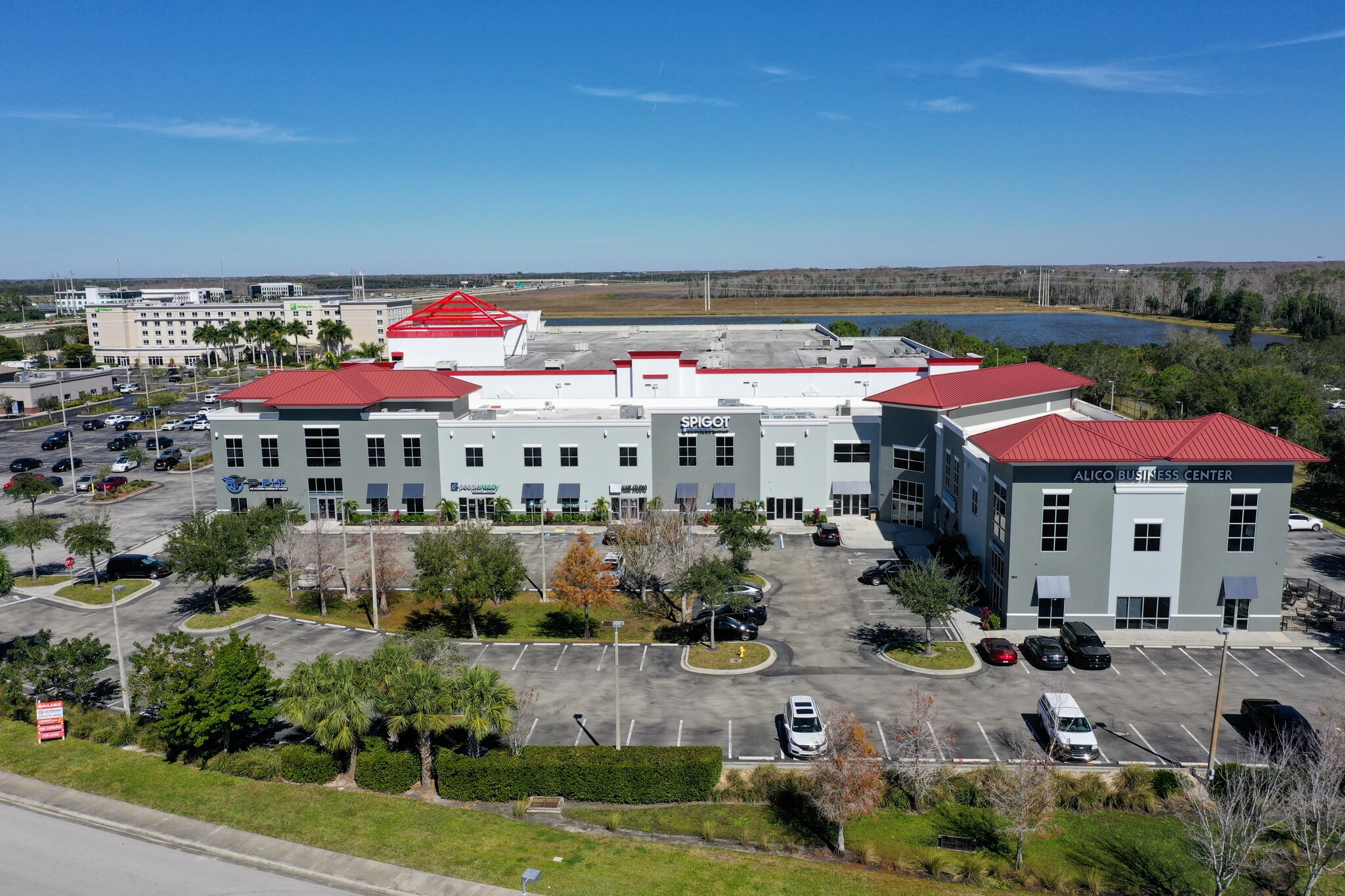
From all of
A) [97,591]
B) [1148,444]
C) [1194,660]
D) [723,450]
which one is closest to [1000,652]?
[1194,660]

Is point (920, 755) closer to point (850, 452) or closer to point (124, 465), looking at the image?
point (850, 452)

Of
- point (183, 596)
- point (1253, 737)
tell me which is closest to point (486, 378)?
point (183, 596)

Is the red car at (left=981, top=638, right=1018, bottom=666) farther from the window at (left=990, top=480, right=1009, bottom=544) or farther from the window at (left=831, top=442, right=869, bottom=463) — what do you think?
the window at (left=831, top=442, right=869, bottom=463)

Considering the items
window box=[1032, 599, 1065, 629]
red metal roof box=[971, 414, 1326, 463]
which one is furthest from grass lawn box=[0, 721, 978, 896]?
red metal roof box=[971, 414, 1326, 463]

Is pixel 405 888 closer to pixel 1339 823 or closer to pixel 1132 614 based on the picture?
pixel 1339 823

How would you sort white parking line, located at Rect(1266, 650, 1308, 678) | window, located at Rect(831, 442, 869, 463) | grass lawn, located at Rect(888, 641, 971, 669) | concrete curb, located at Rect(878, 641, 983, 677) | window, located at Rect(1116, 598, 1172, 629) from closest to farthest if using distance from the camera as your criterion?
white parking line, located at Rect(1266, 650, 1308, 678), concrete curb, located at Rect(878, 641, 983, 677), grass lawn, located at Rect(888, 641, 971, 669), window, located at Rect(1116, 598, 1172, 629), window, located at Rect(831, 442, 869, 463)

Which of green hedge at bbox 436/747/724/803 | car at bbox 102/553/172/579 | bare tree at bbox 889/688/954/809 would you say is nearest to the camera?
bare tree at bbox 889/688/954/809

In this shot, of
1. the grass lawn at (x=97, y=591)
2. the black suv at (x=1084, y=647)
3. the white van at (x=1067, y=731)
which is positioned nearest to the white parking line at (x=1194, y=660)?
the black suv at (x=1084, y=647)
